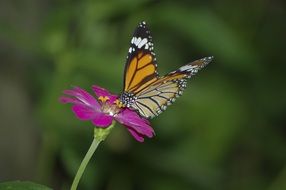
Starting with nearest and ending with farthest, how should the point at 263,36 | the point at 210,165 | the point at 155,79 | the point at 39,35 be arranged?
1. the point at 155,79
2. the point at 39,35
3. the point at 210,165
4. the point at 263,36

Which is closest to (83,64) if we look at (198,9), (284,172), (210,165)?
(198,9)

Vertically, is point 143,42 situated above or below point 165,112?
above

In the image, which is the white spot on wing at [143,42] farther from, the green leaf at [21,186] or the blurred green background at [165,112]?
the blurred green background at [165,112]

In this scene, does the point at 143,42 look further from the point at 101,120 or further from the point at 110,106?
the point at 101,120

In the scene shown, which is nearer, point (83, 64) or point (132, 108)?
point (132, 108)

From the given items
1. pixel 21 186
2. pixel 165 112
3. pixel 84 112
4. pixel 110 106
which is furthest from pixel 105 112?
pixel 165 112

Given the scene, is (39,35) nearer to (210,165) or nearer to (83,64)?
(83,64)

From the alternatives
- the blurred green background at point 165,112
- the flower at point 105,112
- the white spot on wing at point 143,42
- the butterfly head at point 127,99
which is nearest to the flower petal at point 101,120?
the flower at point 105,112
